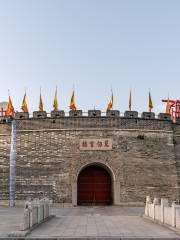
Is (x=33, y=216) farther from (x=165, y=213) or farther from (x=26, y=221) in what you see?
(x=165, y=213)

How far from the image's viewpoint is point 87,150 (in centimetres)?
1588

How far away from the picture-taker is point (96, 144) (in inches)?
626

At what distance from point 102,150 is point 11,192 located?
4356mm

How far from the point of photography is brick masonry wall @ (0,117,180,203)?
15.6 m

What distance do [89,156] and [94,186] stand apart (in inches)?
61.3

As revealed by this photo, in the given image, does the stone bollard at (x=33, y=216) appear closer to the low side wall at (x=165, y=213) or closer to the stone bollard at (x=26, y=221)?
the stone bollard at (x=26, y=221)

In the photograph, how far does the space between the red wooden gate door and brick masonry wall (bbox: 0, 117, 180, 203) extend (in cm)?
86

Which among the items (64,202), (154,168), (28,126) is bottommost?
(64,202)

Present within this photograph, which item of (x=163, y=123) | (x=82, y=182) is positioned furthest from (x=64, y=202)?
(x=163, y=123)

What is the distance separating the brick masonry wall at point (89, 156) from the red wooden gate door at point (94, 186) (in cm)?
86

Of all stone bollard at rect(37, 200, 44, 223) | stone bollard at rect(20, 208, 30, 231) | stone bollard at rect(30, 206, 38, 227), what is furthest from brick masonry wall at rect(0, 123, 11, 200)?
stone bollard at rect(20, 208, 30, 231)

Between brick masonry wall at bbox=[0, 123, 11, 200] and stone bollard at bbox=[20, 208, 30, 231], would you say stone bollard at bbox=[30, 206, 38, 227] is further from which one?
brick masonry wall at bbox=[0, 123, 11, 200]

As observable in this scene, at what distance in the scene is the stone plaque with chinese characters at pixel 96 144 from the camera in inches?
625

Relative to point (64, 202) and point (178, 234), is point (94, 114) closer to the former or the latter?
point (64, 202)
